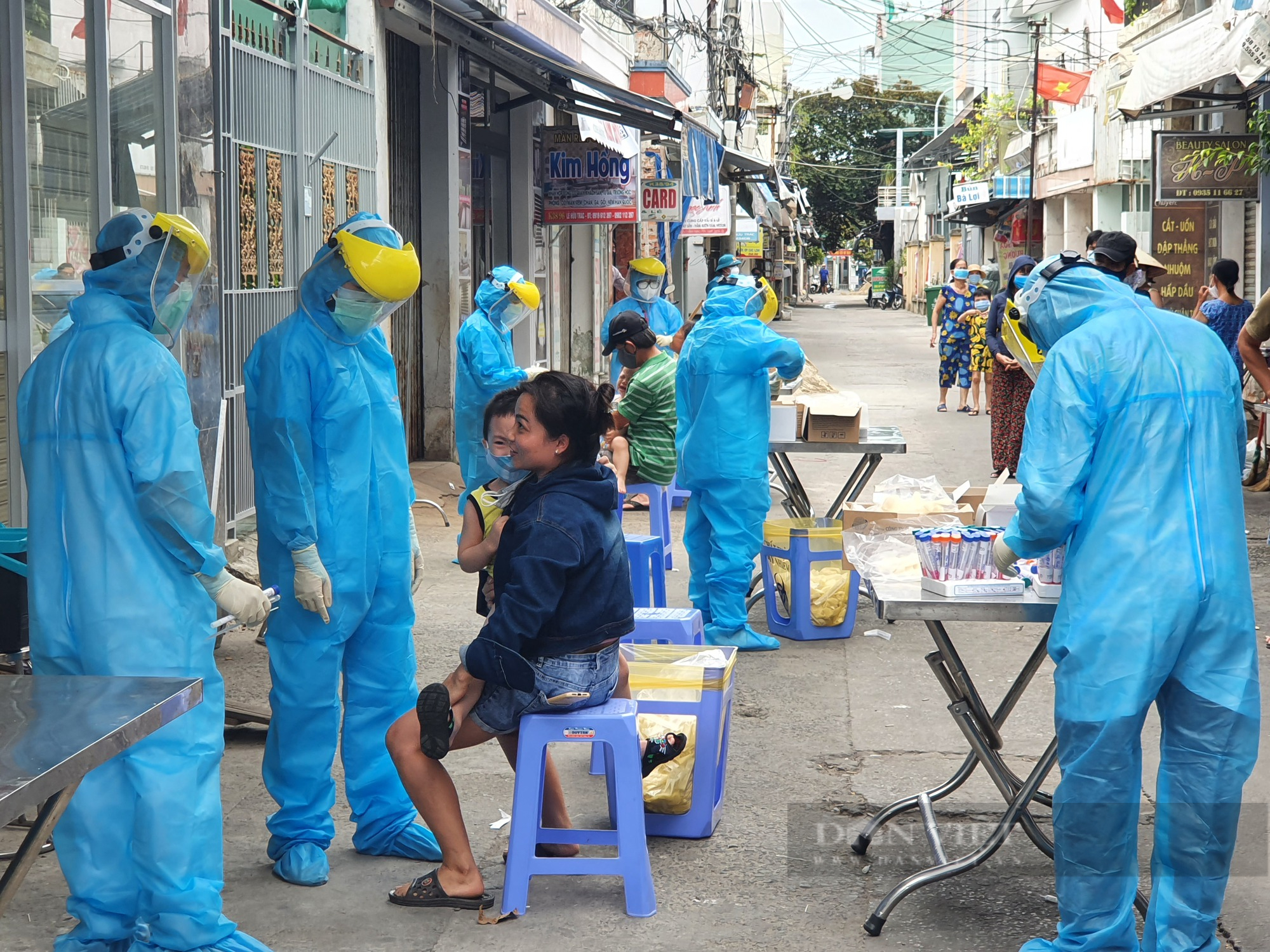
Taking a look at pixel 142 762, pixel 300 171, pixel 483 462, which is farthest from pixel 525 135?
pixel 142 762

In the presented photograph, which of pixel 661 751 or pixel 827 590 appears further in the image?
pixel 827 590

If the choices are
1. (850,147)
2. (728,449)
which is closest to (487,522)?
(728,449)

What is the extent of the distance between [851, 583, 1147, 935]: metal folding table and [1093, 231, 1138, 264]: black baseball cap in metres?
1.00

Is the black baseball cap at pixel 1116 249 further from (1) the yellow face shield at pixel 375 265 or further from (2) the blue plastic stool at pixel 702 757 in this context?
(1) the yellow face shield at pixel 375 265

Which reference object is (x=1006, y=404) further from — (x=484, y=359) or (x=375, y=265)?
(x=375, y=265)

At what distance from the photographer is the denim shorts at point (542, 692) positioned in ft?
12.0

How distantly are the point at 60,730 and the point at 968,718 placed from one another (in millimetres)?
2527

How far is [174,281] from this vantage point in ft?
11.2

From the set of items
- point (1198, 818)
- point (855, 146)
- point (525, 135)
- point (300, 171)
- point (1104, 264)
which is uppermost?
point (855, 146)

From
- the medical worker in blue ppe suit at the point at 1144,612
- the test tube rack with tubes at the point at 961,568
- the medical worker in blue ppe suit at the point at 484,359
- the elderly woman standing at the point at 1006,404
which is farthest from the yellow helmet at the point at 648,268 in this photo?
the medical worker in blue ppe suit at the point at 1144,612

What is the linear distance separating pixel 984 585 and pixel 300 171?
604 centimetres

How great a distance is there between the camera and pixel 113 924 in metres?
3.23

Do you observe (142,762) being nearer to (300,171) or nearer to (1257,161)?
(300,171)

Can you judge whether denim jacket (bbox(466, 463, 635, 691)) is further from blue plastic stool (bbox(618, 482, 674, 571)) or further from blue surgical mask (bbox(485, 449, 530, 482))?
blue plastic stool (bbox(618, 482, 674, 571))
